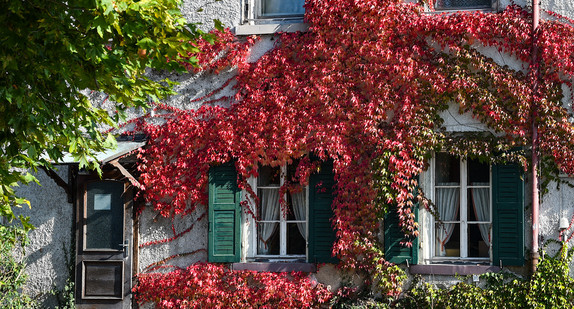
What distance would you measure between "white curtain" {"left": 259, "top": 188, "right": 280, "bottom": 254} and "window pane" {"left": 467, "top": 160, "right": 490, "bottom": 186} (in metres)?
2.61

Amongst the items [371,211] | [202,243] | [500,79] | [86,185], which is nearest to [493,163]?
[500,79]

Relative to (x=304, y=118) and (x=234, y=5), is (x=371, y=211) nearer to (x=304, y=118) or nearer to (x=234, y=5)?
(x=304, y=118)

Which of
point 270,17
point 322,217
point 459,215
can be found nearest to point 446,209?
point 459,215

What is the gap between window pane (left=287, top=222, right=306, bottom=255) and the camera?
9883mm

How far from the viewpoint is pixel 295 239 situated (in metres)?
9.92

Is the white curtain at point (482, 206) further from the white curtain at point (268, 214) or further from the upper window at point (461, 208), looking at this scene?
the white curtain at point (268, 214)

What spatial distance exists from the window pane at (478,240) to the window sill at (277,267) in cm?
206

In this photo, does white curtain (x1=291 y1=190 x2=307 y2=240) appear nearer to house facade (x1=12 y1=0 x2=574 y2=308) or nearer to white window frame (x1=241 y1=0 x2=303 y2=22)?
house facade (x1=12 y1=0 x2=574 y2=308)

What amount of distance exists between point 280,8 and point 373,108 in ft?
7.09

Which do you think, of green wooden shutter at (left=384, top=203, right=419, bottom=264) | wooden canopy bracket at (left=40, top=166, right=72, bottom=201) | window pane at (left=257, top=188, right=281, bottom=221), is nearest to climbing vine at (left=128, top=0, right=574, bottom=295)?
green wooden shutter at (left=384, top=203, right=419, bottom=264)

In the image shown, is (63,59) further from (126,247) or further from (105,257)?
(105,257)

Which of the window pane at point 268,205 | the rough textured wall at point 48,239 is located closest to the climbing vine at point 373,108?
the window pane at point 268,205

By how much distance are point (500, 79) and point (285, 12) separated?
3.16 meters

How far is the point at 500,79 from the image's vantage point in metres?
9.04
